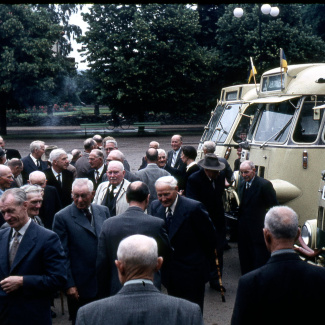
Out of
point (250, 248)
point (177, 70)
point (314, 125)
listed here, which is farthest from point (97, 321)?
point (177, 70)

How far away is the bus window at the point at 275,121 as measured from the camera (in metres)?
9.89

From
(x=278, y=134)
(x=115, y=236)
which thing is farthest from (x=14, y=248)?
(x=278, y=134)

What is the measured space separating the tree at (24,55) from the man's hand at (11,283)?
3638cm

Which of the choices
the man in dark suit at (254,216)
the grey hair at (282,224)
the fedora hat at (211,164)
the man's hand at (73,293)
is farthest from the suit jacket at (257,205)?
the grey hair at (282,224)

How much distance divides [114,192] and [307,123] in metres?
4.28

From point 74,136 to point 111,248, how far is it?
38.2 m

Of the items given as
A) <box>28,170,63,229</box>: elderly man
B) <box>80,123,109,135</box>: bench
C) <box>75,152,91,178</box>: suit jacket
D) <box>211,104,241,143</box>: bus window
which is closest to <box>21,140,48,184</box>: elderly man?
<box>75,152,91,178</box>: suit jacket

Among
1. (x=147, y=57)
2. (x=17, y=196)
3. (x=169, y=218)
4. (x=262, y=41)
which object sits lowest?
(x=169, y=218)

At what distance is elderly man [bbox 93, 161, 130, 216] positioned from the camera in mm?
6868

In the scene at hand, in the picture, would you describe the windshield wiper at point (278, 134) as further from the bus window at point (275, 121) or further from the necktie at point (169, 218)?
the necktie at point (169, 218)

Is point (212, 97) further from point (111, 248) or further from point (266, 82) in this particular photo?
point (111, 248)

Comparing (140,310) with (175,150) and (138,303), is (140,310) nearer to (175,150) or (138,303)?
(138,303)

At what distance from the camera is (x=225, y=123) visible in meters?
14.6

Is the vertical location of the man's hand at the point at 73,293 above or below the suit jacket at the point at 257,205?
below
